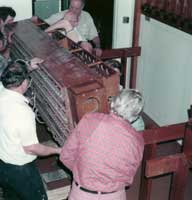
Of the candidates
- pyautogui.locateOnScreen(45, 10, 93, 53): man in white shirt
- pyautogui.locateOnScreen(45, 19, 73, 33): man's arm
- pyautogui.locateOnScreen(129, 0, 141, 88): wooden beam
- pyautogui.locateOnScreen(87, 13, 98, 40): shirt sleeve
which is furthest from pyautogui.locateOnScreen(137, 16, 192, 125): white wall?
pyautogui.locateOnScreen(45, 19, 73, 33): man's arm

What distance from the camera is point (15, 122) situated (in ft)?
7.25

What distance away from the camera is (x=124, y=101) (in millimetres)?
1916

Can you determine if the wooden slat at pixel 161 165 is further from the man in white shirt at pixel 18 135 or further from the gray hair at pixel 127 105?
the man in white shirt at pixel 18 135

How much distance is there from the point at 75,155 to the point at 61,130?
11.9 inches

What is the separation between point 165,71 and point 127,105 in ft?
7.40

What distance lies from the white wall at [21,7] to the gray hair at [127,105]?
9.22 feet

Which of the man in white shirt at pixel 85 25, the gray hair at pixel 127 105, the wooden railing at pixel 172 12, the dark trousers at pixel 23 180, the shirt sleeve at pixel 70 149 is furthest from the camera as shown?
the man in white shirt at pixel 85 25

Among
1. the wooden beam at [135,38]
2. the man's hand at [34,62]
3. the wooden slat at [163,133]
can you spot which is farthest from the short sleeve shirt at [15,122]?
the wooden beam at [135,38]

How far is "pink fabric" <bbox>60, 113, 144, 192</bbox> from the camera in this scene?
6.29 ft

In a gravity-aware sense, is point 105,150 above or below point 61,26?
below

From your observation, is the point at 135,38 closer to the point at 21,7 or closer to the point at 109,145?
the point at 21,7

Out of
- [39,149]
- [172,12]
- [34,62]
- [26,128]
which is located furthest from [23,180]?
→ [172,12]

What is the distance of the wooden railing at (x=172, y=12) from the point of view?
3555 mm

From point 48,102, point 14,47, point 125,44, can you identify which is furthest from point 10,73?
point 125,44
